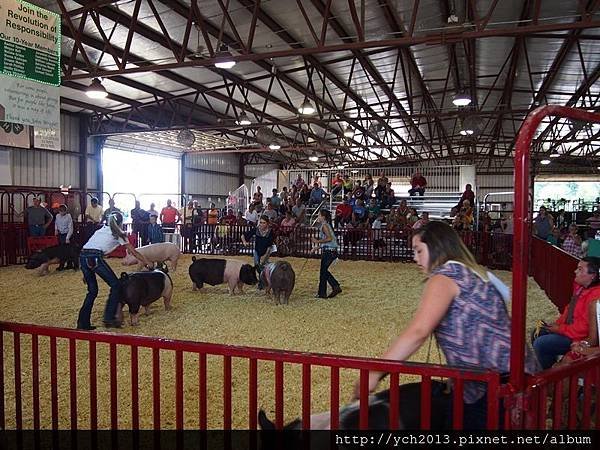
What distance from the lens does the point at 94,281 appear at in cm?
660

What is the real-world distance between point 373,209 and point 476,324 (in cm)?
1563

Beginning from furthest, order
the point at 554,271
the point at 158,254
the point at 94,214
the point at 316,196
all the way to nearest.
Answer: the point at 316,196 → the point at 94,214 → the point at 158,254 → the point at 554,271

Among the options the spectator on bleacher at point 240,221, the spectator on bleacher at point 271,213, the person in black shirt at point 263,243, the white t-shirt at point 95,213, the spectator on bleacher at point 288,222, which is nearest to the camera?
the person in black shirt at point 263,243

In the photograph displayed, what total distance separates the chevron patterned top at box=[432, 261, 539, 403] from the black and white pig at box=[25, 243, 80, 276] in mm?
11513

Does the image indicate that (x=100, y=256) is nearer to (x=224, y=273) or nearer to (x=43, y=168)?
(x=224, y=273)

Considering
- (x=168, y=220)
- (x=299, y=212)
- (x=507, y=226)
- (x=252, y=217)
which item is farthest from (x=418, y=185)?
(x=168, y=220)

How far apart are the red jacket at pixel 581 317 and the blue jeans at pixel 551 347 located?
0.19 ft

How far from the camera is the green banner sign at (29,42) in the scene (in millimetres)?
4195

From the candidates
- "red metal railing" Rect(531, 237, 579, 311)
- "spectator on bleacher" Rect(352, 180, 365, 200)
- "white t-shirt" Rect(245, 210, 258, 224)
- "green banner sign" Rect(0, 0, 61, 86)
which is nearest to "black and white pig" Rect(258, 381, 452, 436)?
"green banner sign" Rect(0, 0, 61, 86)

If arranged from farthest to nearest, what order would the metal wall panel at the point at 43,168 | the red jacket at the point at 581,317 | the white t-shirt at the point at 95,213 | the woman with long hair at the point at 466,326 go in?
the metal wall panel at the point at 43,168 < the white t-shirt at the point at 95,213 < the red jacket at the point at 581,317 < the woman with long hair at the point at 466,326

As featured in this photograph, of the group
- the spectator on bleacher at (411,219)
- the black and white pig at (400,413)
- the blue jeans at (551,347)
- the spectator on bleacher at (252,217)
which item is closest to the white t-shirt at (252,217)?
the spectator on bleacher at (252,217)

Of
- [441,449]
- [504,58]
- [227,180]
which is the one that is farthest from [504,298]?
[227,180]

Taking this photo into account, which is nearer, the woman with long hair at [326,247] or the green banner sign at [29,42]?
the green banner sign at [29,42]

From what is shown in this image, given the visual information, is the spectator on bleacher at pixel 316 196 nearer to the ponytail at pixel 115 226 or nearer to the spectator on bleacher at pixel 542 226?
the spectator on bleacher at pixel 542 226
